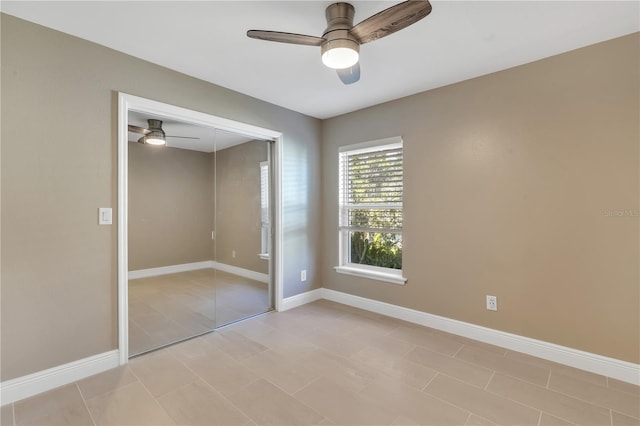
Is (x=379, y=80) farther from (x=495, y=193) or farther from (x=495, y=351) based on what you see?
(x=495, y=351)

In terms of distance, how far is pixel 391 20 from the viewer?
1581 millimetres

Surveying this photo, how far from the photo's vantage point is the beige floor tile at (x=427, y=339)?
103 inches

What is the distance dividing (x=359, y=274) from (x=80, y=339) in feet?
8.83

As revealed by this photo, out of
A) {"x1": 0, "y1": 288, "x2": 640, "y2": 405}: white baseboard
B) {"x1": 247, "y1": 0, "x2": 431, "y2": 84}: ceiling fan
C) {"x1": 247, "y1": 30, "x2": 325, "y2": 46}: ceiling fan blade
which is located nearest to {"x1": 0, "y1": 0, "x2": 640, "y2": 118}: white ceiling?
{"x1": 247, "y1": 0, "x2": 431, "y2": 84}: ceiling fan

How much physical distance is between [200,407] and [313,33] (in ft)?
8.49

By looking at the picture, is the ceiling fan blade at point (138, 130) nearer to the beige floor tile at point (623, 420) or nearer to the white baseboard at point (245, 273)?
the white baseboard at point (245, 273)

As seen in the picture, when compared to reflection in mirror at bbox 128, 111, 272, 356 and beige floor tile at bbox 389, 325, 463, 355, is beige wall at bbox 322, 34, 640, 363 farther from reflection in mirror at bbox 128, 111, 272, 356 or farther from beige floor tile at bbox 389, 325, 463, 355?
reflection in mirror at bbox 128, 111, 272, 356

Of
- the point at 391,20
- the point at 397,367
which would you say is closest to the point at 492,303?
the point at 397,367

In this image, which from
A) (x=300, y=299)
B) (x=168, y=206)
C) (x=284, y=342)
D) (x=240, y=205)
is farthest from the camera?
(x=300, y=299)

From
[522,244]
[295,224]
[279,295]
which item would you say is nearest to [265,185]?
[295,224]

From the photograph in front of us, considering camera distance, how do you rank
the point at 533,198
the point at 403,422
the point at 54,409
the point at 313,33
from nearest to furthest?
the point at 403,422
the point at 54,409
the point at 313,33
the point at 533,198

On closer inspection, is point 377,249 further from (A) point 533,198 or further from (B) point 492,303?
(A) point 533,198

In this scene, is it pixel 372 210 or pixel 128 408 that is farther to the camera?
pixel 372 210

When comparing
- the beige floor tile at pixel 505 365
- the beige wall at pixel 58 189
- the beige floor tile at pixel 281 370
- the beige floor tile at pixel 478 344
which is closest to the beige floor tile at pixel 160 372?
the beige wall at pixel 58 189
